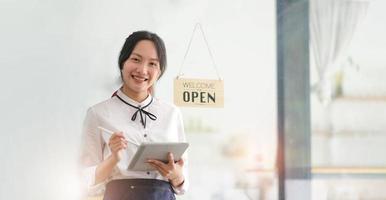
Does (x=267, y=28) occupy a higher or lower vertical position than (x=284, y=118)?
higher

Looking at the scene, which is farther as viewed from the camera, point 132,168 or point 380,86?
point 380,86

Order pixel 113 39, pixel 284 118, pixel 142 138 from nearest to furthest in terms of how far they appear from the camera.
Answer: pixel 142 138, pixel 113 39, pixel 284 118

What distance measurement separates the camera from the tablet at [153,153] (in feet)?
4.88

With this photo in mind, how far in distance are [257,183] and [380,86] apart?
821 millimetres

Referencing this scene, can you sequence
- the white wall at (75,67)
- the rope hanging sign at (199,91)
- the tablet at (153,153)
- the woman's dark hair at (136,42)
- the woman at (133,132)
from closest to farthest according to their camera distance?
1. the tablet at (153,153)
2. the woman at (133,132)
3. the woman's dark hair at (136,42)
4. the white wall at (75,67)
5. the rope hanging sign at (199,91)

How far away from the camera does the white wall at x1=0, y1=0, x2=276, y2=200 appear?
1.90 m

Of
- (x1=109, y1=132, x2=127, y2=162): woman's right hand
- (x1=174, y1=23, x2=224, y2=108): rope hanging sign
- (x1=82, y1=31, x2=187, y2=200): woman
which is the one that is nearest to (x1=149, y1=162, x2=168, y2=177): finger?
(x1=82, y1=31, x2=187, y2=200): woman

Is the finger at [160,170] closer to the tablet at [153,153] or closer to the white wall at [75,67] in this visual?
the tablet at [153,153]

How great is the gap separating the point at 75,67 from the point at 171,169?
0.66m

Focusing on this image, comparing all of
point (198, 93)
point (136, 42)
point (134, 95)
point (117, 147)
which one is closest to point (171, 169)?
point (117, 147)

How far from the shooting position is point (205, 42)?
2.22 m

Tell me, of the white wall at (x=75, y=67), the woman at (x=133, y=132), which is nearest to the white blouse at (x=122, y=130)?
the woman at (x=133, y=132)

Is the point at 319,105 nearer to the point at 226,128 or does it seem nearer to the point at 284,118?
the point at 284,118

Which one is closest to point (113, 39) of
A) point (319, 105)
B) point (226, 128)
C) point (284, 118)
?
point (226, 128)
